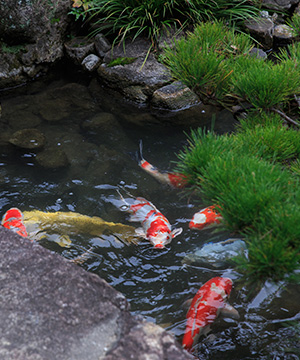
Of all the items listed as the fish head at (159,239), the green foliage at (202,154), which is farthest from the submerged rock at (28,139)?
the green foliage at (202,154)

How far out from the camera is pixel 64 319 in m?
1.92

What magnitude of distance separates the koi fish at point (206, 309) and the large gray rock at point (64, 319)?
106cm

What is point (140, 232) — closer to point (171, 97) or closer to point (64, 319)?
point (64, 319)

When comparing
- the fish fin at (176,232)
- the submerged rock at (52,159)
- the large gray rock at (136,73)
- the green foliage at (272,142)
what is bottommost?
the fish fin at (176,232)

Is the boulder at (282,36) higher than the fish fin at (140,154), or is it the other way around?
the boulder at (282,36)

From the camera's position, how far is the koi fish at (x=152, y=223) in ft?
12.5

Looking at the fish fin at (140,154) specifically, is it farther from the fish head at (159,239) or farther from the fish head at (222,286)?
the fish head at (222,286)

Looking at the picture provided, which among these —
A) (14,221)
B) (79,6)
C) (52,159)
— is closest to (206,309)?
(14,221)

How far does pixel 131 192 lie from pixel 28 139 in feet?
5.25

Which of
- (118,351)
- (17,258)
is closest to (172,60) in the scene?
(17,258)

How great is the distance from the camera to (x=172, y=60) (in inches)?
127

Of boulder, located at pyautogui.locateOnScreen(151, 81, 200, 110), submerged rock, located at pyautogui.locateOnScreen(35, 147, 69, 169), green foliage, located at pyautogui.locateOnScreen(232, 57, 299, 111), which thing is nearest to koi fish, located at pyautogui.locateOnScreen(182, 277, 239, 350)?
green foliage, located at pyautogui.locateOnScreen(232, 57, 299, 111)

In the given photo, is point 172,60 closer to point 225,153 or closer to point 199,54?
point 199,54

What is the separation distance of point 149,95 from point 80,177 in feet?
6.62
